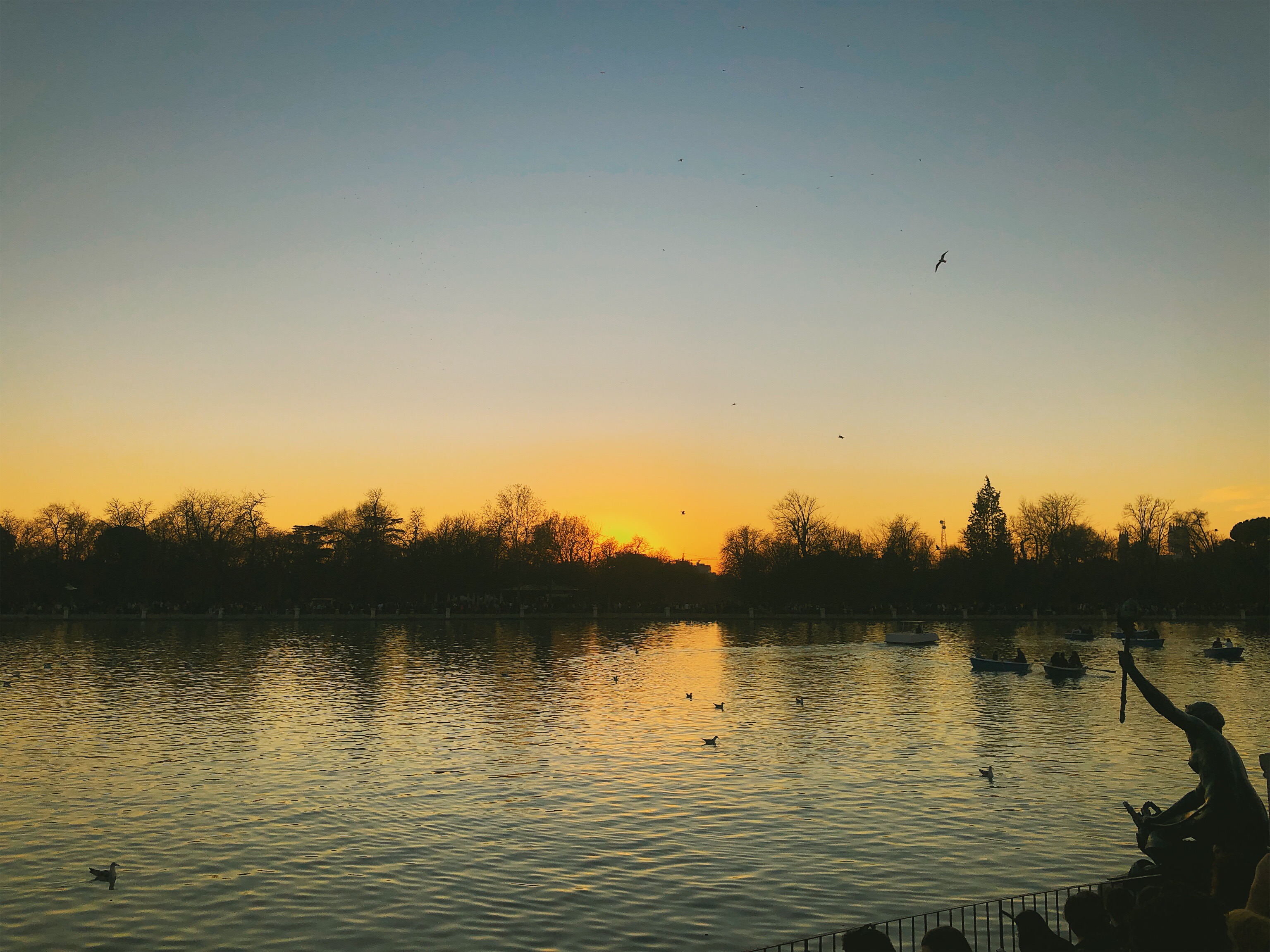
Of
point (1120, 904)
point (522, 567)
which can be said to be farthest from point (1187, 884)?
point (522, 567)

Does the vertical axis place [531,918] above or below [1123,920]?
below

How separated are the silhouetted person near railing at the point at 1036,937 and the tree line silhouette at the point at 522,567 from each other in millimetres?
103600

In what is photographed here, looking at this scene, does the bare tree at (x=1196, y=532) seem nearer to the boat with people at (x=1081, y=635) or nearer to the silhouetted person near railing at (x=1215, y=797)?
the boat with people at (x=1081, y=635)

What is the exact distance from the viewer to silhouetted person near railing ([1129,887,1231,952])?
530 cm

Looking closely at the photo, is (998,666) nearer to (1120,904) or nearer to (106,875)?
(106,875)

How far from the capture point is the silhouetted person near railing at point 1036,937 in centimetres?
709

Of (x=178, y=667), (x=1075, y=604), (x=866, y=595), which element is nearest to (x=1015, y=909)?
(x=178, y=667)

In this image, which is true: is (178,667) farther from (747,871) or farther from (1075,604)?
(1075,604)

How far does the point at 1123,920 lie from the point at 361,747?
24.4m

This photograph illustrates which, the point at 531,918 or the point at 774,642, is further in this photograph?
the point at 774,642

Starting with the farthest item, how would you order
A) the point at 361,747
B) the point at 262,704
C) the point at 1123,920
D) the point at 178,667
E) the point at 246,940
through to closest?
the point at 178,667 < the point at 262,704 < the point at 361,747 < the point at 246,940 < the point at 1123,920

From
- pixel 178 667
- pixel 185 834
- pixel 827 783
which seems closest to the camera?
pixel 185 834

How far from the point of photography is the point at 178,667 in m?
50.7

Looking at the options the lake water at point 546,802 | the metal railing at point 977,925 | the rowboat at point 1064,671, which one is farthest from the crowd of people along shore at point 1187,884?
the rowboat at point 1064,671
